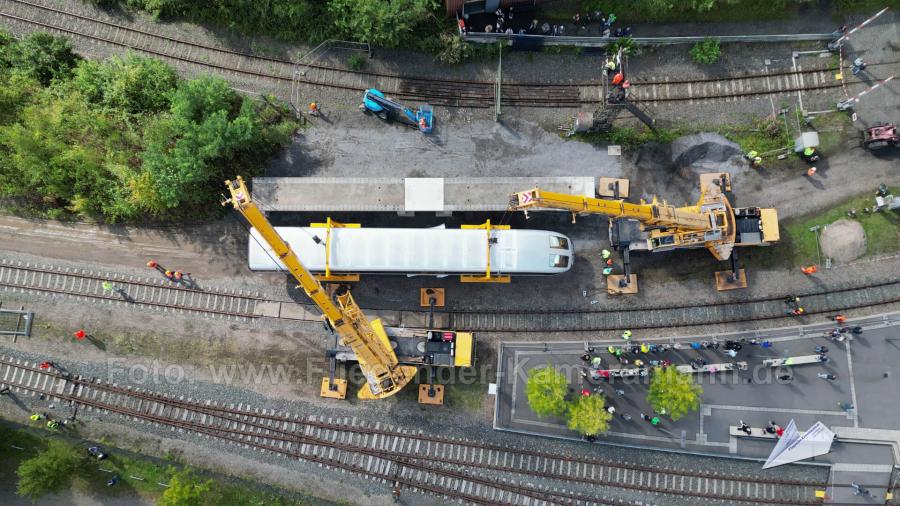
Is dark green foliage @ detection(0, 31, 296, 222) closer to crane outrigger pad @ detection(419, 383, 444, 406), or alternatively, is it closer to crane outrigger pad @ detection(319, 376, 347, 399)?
crane outrigger pad @ detection(319, 376, 347, 399)

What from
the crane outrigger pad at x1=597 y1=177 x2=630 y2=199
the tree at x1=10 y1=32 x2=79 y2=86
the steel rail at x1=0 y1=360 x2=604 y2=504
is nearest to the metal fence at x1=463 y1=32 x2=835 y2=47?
the crane outrigger pad at x1=597 y1=177 x2=630 y2=199

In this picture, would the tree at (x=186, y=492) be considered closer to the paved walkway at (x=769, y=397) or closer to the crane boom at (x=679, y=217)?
the paved walkway at (x=769, y=397)

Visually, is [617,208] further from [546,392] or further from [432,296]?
[432,296]

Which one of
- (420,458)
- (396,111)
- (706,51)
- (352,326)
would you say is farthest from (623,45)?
(420,458)

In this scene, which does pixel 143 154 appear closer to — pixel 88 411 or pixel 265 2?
pixel 265 2

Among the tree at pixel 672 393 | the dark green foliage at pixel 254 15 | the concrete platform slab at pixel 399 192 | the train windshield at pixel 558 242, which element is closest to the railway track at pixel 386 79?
the dark green foliage at pixel 254 15
